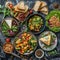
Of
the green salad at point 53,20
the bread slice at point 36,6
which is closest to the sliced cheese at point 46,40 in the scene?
the green salad at point 53,20

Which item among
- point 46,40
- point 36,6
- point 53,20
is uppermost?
point 36,6

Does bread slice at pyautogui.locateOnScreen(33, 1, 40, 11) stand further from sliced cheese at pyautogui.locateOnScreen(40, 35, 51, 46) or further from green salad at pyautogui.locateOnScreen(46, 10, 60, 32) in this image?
sliced cheese at pyautogui.locateOnScreen(40, 35, 51, 46)

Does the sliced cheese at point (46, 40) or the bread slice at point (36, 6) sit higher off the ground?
the bread slice at point (36, 6)

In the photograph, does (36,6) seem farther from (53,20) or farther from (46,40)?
(46,40)

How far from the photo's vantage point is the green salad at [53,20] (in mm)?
3955

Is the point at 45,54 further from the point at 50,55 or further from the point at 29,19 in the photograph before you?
the point at 29,19

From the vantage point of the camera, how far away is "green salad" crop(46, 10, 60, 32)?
13.0 feet

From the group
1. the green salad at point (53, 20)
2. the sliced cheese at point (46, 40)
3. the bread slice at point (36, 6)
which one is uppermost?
the bread slice at point (36, 6)

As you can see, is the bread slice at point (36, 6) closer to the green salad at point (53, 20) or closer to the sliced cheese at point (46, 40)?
the green salad at point (53, 20)

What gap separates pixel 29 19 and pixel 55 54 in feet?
1.40

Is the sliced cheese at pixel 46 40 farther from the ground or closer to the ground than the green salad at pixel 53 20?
closer to the ground

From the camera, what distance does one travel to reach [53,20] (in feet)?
13.0

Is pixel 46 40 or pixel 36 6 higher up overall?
pixel 36 6

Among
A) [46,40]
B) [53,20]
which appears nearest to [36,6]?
[53,20]
